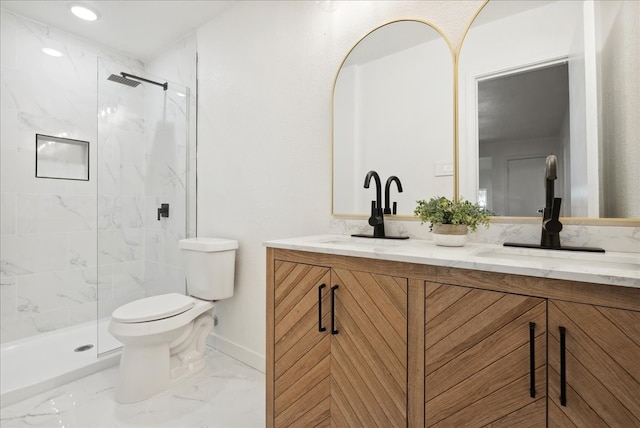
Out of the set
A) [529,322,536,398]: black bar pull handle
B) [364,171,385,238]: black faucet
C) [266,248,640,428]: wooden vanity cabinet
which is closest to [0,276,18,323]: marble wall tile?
[266,248,640,428]: wooden vanity cabinet

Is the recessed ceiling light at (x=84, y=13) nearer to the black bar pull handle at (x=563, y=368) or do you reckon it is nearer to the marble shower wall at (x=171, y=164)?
the marble shower wall at (x=171, y=164)

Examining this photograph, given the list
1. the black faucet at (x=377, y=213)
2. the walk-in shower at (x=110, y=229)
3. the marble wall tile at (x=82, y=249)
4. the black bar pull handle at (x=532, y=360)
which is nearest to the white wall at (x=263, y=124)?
the black faucet at (x=377, y=213)

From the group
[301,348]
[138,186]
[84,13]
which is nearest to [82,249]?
[138,186]

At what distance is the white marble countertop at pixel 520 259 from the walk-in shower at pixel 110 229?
1.82m

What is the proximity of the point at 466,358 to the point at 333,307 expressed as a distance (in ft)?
1.57

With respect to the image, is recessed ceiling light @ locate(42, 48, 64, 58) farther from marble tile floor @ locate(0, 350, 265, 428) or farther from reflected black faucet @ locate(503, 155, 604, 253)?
reflected black faucet @ locate(503, 155, 604, 253)

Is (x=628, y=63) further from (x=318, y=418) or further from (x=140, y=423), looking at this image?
(x=140, y=423)

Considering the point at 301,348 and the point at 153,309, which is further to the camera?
the point at 153,309

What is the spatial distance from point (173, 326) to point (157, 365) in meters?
0.26

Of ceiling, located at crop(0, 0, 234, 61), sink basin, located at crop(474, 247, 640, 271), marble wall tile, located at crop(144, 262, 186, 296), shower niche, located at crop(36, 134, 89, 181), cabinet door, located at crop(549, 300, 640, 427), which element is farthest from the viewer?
marble wall tile, located at crop(144, 262, 186, 296)

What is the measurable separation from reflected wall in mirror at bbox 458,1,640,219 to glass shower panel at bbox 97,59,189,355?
2260 mm

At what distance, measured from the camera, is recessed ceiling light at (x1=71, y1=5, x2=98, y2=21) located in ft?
7.62

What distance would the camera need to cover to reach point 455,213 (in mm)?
1257

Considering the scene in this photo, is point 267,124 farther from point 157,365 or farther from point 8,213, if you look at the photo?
point 8,213
